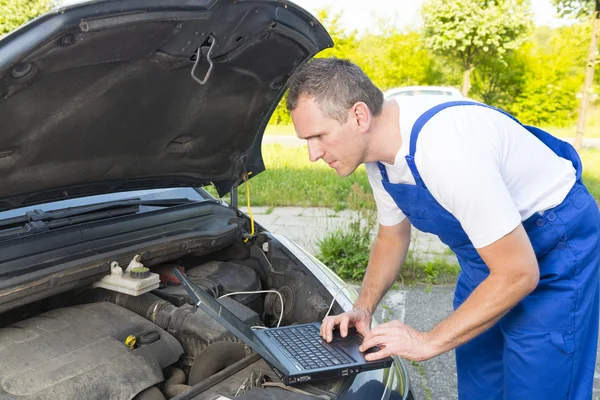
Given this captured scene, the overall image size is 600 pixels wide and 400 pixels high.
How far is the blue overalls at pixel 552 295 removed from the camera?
6.29 ft

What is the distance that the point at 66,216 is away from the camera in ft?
7.57

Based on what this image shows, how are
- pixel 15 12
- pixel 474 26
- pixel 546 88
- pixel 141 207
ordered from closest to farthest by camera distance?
pixel 141 207, pixel 15 12, pixel 474 26, pixel 546 88

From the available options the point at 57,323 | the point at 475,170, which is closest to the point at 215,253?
the point at 57,323

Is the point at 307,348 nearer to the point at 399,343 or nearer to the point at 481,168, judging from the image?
the point at 399,343

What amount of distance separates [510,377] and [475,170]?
919 millimetres

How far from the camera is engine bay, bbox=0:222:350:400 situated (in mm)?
1703

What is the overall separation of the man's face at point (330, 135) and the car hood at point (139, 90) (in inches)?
16.0

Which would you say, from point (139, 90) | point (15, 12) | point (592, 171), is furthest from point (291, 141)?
point (139, 90)

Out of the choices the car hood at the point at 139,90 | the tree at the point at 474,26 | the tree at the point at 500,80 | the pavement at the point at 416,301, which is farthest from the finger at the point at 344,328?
the tree at the point at 500,80

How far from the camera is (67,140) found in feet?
6.66

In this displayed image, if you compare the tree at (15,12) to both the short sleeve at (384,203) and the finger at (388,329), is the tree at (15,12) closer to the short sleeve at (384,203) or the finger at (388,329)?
the short sleeve at (384,203)

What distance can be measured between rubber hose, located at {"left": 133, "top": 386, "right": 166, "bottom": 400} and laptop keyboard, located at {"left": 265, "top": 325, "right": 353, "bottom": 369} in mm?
420

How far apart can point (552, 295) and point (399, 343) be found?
0.61m

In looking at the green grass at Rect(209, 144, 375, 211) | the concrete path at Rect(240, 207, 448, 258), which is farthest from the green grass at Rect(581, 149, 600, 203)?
the green grass at Rect(209, 144, 375, 211)
